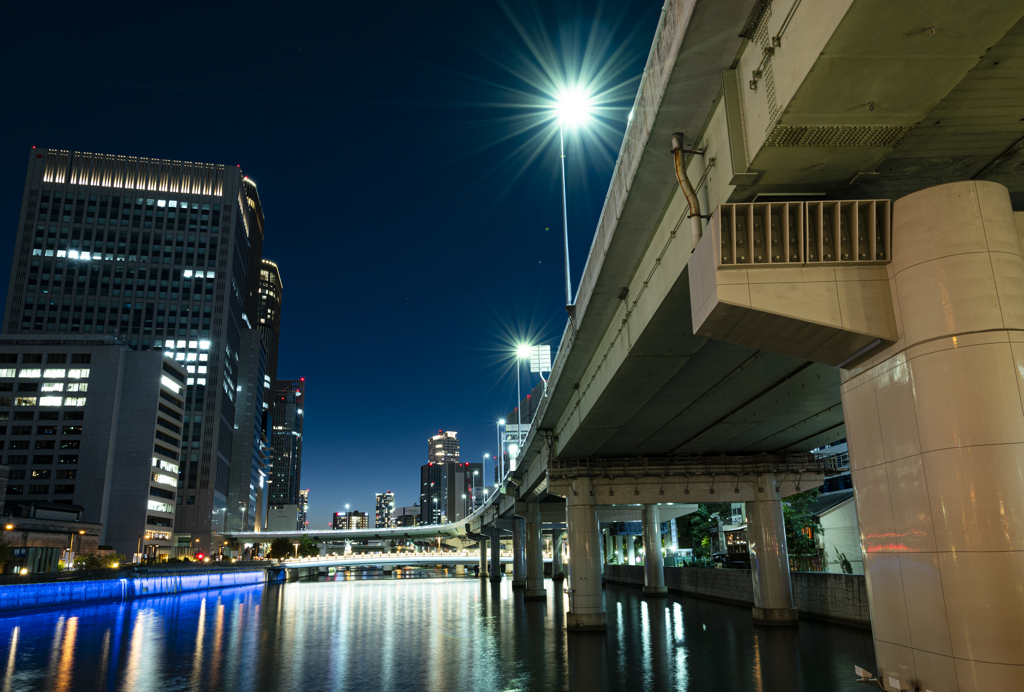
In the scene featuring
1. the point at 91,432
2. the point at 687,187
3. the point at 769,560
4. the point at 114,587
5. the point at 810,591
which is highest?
the point at 91,432

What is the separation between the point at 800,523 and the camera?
203 feet

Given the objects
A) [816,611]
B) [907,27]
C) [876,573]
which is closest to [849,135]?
[907,27]

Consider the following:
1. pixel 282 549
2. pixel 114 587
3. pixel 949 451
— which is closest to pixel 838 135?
pixel 949 451

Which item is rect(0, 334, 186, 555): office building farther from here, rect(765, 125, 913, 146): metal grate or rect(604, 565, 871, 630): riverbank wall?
rect(765, 125, 913, 146): metal grate

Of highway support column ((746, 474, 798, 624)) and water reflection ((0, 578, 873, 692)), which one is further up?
highway support column ((746, 474, 798, 624))

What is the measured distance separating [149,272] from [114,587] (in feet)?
408

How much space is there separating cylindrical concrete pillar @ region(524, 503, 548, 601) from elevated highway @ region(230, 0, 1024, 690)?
51882mm

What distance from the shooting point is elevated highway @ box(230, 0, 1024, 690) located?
892cm

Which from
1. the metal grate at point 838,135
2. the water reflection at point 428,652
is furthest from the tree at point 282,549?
the metal grate at point 838,135

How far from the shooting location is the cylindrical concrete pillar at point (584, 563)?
36.0 meters

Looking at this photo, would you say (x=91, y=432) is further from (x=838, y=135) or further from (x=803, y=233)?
(x=838, y=135)

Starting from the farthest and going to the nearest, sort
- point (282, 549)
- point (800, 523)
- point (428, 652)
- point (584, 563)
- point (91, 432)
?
point (282, 549), point (91, 432), point (800, 523), point (584, 563), point (428, 652)

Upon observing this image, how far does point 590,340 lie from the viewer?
76.9 feet

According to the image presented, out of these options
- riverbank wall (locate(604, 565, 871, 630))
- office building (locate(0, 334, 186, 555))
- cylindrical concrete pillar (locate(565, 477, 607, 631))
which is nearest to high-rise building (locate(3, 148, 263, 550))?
office building (locate(0, 334, 186, 555))
